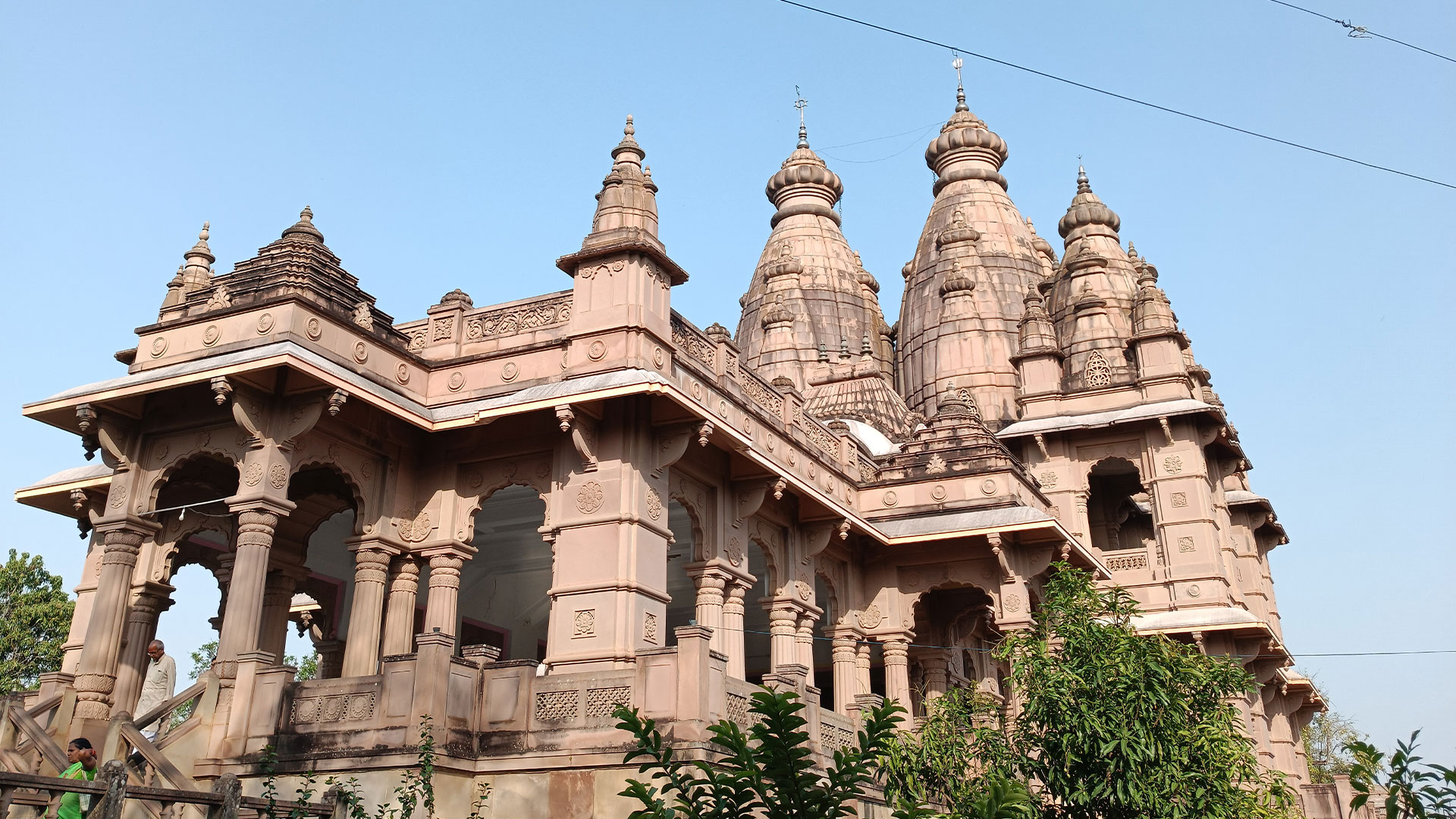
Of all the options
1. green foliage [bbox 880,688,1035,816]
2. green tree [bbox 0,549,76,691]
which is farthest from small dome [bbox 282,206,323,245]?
green tree [bbox 0,549,76,691]

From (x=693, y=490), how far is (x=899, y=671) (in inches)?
239

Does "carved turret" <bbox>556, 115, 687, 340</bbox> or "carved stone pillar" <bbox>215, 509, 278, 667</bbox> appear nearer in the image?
"carved stone pillar" <bbox>215, 509, 278, 667</bbox>

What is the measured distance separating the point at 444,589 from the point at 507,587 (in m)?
9.29

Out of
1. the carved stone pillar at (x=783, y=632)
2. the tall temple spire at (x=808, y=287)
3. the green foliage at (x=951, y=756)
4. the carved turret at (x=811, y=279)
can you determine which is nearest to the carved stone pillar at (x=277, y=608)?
the carved stone pillar at (x=783, y=632)

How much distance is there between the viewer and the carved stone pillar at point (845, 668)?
20172 millimetres

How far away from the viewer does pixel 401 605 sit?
51.4 feet

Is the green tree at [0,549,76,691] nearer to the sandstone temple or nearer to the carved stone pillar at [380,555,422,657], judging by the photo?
the sandstone temple

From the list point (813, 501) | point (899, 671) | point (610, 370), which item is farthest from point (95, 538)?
point (899, 671)

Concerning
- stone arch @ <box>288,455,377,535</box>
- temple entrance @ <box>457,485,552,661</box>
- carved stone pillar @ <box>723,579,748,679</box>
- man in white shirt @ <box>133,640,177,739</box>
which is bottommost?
man in white shirt @ <box>133,640,177,739</box>

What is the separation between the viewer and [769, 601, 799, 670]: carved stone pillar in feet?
60.2

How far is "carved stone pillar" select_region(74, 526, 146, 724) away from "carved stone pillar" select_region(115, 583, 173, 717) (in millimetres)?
1562

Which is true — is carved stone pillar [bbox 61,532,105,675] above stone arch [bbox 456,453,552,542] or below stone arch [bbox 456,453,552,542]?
below

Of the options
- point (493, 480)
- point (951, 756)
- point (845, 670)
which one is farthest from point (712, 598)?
point (845, 670)

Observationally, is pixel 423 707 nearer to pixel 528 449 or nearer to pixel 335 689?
pixel 335 689
